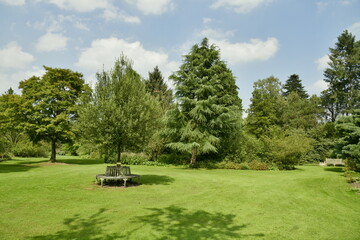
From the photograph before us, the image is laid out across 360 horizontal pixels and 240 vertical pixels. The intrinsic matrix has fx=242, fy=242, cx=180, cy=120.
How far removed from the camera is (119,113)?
13.5m

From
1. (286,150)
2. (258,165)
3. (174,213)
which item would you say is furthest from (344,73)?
(174,213)

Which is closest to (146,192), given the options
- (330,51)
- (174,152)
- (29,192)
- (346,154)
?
(29,192)

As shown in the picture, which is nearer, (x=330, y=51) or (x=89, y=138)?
(x=89, y=138)

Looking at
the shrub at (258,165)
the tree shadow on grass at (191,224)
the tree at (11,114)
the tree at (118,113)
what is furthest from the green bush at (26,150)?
the tree shadow on grass at (191,224)

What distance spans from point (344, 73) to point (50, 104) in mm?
52646

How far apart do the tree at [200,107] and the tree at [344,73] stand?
109 feet

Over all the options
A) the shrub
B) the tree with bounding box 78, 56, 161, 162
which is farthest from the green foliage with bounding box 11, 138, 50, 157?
the shrub

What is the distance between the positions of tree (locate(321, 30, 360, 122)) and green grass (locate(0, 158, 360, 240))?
43738mm

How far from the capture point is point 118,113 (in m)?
13.4

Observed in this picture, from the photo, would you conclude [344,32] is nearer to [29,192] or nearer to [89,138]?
[89,138]

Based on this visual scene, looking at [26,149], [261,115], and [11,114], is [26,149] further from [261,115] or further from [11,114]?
[261,115]

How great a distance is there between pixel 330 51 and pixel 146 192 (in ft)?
179

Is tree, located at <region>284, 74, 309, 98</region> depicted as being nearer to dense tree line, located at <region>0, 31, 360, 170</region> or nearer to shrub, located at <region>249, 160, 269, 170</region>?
dense tree line, located at <region>0, 31, 360, 170</region>

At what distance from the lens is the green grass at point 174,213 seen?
659cm
